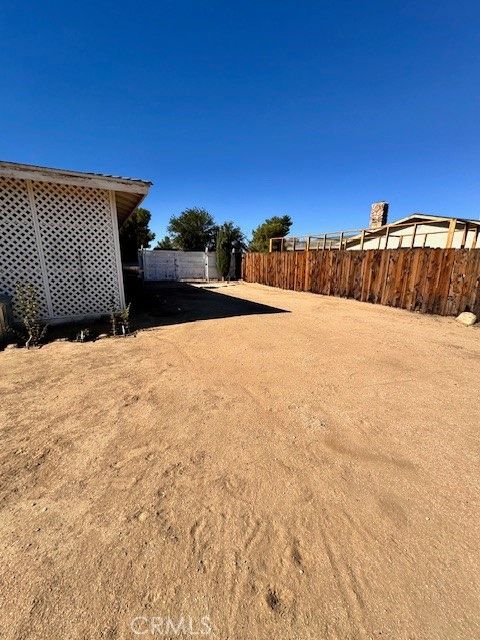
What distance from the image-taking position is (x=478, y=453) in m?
2.26

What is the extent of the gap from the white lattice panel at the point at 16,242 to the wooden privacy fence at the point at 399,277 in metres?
8.80

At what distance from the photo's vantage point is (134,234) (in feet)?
83.4

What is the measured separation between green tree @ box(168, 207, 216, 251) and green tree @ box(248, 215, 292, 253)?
4.61 metres

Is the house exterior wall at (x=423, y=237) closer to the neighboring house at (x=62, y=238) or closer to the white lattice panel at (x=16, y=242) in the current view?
the neighboring house at (x=62, y=238)

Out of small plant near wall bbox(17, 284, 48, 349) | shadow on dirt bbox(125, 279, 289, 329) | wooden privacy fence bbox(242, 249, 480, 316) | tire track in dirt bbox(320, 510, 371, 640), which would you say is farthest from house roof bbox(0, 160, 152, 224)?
wooden privacy fence bbox(242, 249, 480, 316)

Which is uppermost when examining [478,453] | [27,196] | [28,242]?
[27,196]

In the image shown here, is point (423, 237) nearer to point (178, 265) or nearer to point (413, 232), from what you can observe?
point (413, 232)

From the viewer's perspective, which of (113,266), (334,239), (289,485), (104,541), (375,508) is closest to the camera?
(104,541)

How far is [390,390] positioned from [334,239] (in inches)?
521

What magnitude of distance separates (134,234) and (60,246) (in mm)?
21512

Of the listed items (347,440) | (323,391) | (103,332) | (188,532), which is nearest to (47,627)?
(188,532)

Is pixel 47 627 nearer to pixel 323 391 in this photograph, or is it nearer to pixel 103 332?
pixel 323 391

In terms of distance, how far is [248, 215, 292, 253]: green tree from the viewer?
1187 inches

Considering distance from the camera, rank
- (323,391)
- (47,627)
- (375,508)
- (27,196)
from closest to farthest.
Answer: (47,627), (375,508), (323,391), (27,196)
